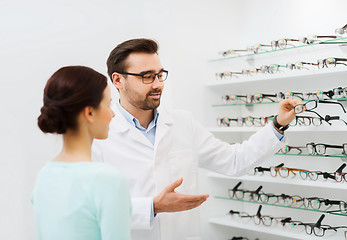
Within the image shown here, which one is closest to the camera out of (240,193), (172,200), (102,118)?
(102,118)

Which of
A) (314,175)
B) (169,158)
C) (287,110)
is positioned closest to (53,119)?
(169,158)

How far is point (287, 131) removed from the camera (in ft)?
9.63

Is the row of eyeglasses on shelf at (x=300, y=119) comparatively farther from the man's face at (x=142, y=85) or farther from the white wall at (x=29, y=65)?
the white wall at (x=29, y=65)

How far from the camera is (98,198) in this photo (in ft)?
4.25

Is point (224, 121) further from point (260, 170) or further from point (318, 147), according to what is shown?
point (318, 147)

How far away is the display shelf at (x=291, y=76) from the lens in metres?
2.60

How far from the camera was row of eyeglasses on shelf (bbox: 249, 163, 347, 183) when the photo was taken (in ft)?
8.50

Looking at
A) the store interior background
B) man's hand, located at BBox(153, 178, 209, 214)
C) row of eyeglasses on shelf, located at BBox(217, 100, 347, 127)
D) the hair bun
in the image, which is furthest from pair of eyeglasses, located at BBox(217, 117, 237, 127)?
the hair bun

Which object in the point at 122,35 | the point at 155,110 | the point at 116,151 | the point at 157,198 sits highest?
the point at 122,35

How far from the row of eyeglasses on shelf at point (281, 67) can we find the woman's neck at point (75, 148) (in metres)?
1.70

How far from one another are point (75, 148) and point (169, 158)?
1040mm

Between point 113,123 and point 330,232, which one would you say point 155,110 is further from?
point 330,232

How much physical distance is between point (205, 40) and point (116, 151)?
1386 mm

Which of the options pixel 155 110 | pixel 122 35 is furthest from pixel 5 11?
pixel 155 110
